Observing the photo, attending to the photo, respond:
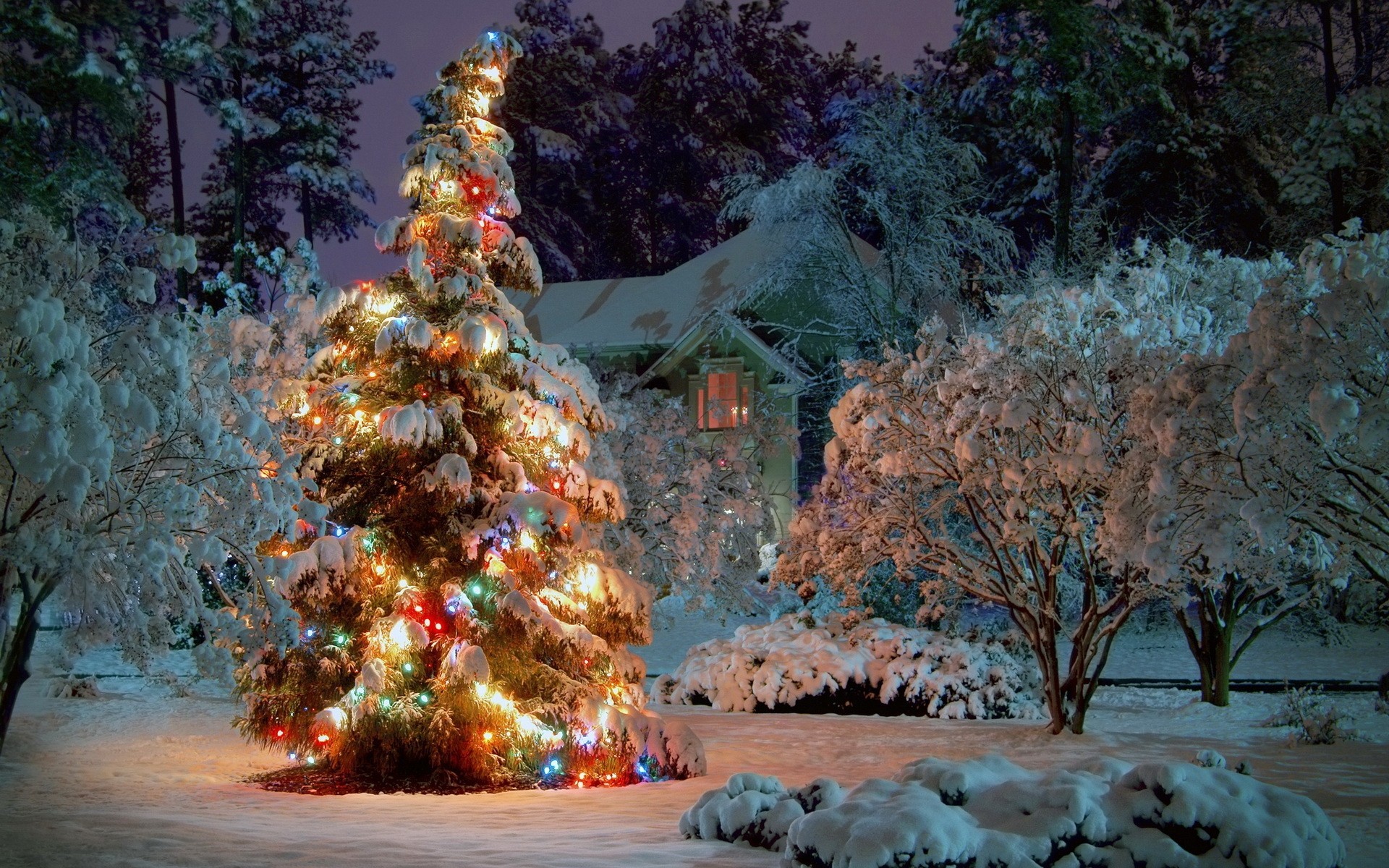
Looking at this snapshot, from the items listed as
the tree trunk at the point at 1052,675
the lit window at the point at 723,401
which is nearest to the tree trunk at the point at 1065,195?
the lit window at the point at 723,401

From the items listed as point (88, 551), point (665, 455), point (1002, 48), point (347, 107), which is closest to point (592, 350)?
point (665, 455)

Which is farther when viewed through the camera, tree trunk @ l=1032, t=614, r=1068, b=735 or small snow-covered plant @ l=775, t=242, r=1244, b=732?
tree trunk @ l=1032, t=614, r=1068, b=735

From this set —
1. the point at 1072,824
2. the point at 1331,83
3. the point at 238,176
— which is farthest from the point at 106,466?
the point at 238,176

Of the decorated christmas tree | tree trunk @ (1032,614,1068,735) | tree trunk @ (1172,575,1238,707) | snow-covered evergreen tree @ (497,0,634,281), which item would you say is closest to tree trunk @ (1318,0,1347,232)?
tree trunk @ (1172,575,1238,707)

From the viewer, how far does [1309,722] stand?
1331cm

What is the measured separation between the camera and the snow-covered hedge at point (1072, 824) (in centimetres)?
595

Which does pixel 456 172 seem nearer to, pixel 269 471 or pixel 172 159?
pixel 269 471

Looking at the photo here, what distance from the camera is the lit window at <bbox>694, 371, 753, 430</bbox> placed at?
30891 millimetres

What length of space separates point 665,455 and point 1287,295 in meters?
15.7

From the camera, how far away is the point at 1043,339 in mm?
13477

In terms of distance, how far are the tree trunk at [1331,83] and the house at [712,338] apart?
1017 cm

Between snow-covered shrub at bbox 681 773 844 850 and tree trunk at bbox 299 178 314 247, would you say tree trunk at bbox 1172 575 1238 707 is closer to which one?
snow-covered shrub at bbox 681 773 844 850

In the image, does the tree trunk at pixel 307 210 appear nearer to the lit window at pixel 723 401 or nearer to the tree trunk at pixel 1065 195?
the lit window at pixel 723 401

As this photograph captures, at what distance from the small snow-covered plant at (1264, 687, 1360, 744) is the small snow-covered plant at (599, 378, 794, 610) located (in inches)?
422
